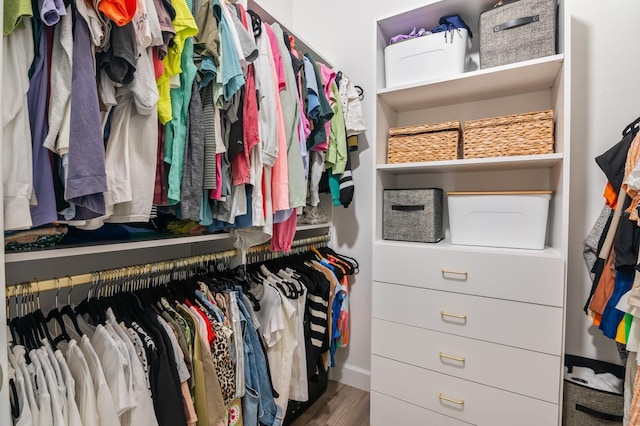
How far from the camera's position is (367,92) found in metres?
2.04

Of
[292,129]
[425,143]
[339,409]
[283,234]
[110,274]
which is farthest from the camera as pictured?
[339,409]

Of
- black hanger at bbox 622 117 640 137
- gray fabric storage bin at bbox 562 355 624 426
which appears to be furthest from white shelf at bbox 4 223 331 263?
black hanger at bbox 622 117 640 137

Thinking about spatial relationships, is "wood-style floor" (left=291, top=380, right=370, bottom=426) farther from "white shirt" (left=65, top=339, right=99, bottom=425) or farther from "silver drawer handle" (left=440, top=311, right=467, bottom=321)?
"white shirt" (left=65, top=339, right=99, bottom=425)

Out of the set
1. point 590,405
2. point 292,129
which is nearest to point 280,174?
point 292,129

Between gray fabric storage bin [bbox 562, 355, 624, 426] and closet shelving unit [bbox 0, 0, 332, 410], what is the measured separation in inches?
54.9

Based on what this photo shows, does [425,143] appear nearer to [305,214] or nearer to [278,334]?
[305,214]

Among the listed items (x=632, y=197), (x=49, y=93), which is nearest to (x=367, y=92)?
(x=632, y=197)

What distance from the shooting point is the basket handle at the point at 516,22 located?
4.43 ft

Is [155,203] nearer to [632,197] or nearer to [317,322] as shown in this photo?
[317,322]

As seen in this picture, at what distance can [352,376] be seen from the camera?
2.11m

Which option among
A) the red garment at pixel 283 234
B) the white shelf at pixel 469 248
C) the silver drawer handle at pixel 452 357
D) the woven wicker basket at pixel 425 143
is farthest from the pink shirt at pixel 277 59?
the silver drawer handle at pixel 452 357

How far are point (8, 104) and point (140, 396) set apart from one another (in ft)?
2.56

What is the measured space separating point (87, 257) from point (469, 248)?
1.58 metres

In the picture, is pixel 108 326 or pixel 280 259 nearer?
pixel 108 326
